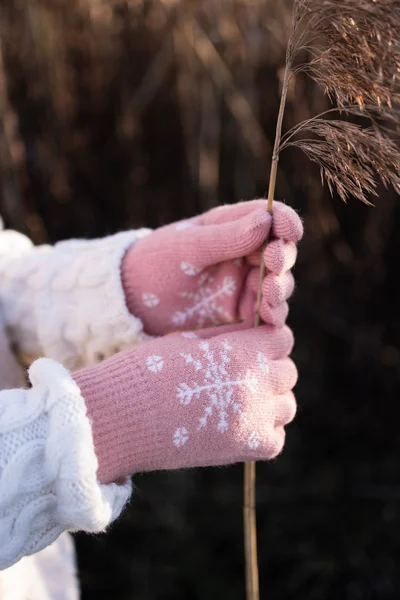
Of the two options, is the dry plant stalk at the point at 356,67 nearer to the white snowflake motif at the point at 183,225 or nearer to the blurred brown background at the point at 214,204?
the white snowflake motif at the point at 183,225

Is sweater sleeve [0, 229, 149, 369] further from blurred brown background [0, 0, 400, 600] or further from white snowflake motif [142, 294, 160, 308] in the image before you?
blurred brown background [0, 0, 400, 600]

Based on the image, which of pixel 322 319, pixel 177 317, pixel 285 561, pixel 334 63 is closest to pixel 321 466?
pixel 285 561

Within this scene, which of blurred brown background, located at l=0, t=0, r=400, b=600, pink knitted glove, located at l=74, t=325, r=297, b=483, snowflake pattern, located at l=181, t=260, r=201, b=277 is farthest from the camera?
blurred brown background, located at l=0, t=0, r=400, b=600

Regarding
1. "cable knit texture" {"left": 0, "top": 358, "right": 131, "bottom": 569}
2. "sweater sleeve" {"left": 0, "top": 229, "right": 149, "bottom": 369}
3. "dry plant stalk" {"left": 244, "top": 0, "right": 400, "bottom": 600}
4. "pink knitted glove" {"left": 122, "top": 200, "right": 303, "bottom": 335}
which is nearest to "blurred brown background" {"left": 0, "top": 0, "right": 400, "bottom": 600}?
"sweater sleeve" {"left": 0, "top": 229, "right": 149, "bottom": 369}

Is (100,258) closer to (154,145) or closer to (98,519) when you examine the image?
(98,519)

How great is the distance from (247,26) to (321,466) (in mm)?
1496

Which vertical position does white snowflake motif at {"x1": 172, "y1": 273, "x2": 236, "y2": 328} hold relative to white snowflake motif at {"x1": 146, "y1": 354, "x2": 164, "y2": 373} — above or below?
below

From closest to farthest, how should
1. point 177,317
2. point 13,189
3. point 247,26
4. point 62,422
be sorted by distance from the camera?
point 62,422
point 177,317
point 247,26
point 13,189

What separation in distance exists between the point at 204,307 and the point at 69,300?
26cm

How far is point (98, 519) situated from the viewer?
706 millimetres

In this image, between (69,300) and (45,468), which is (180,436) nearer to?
(45,468)

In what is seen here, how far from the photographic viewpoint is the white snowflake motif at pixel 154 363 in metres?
0.80

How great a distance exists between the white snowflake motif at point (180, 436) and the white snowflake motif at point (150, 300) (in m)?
0.31

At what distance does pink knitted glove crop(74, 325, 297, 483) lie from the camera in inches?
30.4
